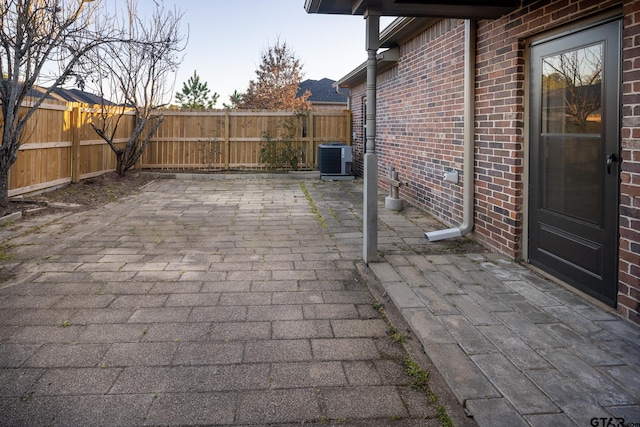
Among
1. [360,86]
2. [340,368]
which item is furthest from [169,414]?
[360,86]

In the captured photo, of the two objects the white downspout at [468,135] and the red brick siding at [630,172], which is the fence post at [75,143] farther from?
the red brick siding at [630,172]

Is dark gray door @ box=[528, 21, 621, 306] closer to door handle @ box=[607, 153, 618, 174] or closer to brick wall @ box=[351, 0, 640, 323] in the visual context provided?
door handle @ box=[607, 153, 618, 174]

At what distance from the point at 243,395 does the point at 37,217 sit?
231 inches

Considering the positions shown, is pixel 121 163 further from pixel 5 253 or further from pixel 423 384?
pixel 423 384

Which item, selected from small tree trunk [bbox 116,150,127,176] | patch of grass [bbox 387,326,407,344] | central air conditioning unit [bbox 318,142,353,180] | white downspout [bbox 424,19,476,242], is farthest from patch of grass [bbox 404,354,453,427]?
small tree trunk [bbox 116,150,127,176]

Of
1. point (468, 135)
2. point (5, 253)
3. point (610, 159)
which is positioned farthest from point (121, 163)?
point (610, 159)

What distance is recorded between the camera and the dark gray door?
133 inches

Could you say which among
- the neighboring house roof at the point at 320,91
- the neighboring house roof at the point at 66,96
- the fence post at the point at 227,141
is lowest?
the fence post at the point at 227,141

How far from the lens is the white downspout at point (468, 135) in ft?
17.7

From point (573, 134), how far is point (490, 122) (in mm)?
1336

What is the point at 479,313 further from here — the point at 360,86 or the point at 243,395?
the point at 360,86

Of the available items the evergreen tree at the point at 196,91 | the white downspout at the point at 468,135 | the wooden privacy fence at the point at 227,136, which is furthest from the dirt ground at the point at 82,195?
the evergreen tree at the point at 196,91

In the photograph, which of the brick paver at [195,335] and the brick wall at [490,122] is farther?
the brick wall at [490,122]

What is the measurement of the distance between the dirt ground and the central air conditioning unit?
426cm
